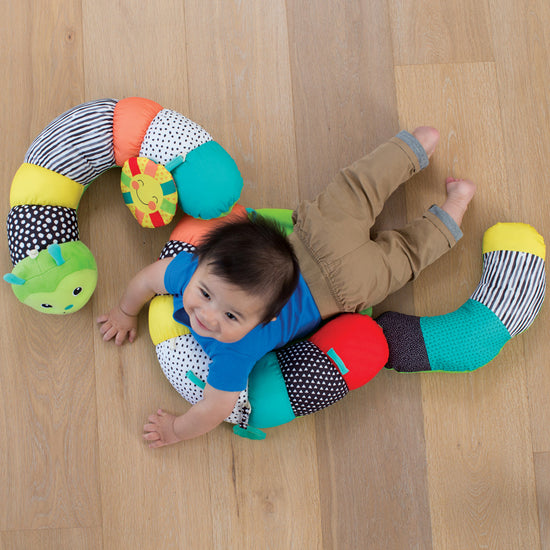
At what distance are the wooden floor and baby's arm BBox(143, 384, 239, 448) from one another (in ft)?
0.12

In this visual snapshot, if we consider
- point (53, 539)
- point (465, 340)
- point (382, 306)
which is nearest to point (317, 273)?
point (382, 306)

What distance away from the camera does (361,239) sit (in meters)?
1.06

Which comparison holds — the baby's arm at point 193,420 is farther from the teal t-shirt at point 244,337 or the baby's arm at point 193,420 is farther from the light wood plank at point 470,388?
the light wood plank at point 470,388

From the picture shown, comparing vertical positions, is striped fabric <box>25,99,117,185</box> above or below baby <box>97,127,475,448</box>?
above

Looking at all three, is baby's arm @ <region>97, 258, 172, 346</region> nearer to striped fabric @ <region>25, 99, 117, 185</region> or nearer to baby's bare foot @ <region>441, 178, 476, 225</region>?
striped fabric @ <region>25, 99, 117, 185</region>

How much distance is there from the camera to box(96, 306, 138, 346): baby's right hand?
113 centimetres

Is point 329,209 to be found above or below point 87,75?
below

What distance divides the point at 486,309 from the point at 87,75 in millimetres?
960

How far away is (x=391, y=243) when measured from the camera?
3.57 feet

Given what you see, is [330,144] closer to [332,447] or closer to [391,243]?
[391,243]

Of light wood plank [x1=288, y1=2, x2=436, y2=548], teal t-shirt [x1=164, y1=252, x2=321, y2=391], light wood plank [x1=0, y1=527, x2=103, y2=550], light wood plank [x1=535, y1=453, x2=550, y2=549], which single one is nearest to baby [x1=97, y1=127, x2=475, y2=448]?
teal t-shirt [x1=164, y1=252, x2=321, y2=391]

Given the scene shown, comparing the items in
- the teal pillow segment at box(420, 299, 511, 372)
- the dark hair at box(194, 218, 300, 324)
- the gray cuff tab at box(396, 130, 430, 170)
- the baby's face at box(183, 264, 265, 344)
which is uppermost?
the gray cuff tab at box(396, 130, 430, 170)

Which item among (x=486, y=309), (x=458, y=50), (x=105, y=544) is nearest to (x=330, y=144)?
(x=458, y=50)

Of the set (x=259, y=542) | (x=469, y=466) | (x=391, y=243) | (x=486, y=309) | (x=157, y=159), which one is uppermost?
(x=157, y=159)
